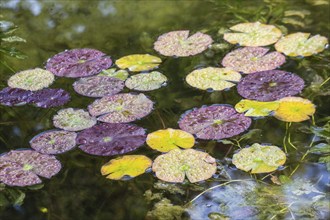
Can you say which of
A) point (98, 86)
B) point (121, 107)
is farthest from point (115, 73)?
point (121, 107)

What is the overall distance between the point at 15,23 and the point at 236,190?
133 centimetres

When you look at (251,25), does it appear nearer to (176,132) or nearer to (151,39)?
(151,39)

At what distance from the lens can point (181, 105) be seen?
191 cm

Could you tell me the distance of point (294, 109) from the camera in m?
1.85

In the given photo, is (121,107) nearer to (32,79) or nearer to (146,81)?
(146,81)

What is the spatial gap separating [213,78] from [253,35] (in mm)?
345

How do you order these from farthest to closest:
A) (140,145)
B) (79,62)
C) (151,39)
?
(151,39), (79,62), (140,145)

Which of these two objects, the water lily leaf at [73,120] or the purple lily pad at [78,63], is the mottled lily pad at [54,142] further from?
the purple lily pad at [78,63]

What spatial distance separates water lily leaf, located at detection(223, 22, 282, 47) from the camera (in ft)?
7.29

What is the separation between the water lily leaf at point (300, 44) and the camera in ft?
7.09

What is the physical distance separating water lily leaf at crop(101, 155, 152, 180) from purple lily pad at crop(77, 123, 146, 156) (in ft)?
0.10

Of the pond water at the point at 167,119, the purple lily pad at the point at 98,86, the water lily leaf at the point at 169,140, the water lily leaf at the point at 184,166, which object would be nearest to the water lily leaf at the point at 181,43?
the pond water at the point at 167,119

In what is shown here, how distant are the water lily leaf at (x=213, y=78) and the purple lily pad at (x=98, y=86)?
0.78ft

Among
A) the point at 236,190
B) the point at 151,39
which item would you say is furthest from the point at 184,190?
the point at 151,39
